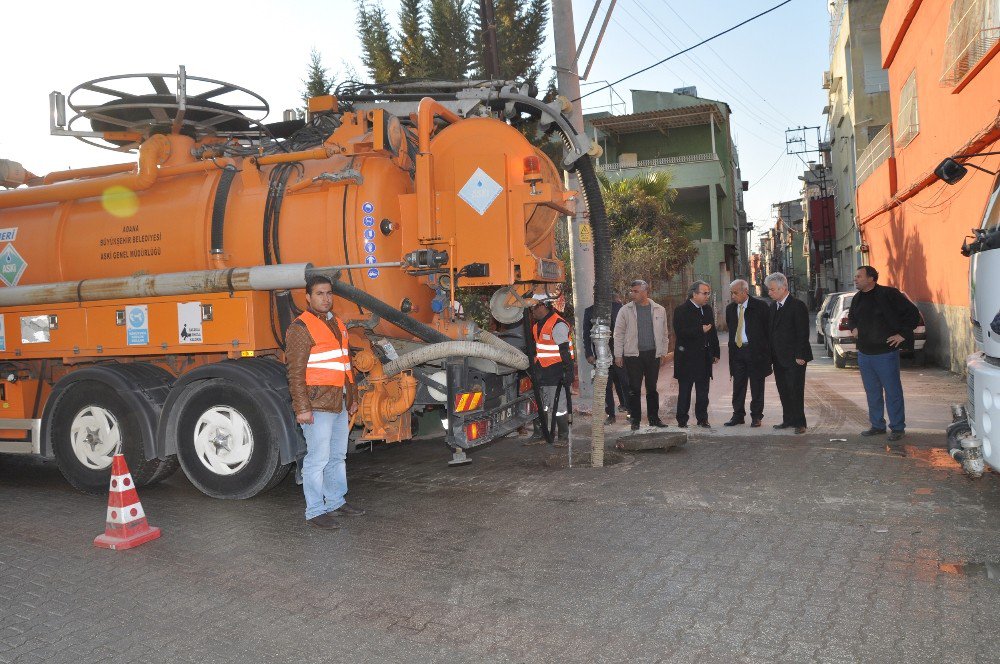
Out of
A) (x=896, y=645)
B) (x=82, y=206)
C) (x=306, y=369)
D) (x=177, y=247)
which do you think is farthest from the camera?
(x=82, y=206)

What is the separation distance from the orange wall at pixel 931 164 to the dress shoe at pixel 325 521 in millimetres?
9151

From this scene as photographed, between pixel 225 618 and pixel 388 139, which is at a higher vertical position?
pixel 388 139

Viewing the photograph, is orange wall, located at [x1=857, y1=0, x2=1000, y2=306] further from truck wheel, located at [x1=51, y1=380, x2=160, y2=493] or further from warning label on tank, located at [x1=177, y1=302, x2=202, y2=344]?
truck wheel, located at [x1=51, y1=380, x2=160, y2=493]

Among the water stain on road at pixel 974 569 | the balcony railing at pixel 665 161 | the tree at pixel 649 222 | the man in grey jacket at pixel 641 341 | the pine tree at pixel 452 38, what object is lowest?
the water stain on road at pixel 974 569

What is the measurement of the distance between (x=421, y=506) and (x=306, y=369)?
1411 mm

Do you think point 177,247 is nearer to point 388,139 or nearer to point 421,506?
point 388,139

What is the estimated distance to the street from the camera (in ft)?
11.8

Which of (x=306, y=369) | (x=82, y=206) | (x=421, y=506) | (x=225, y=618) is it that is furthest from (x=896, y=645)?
(x=82, y=206)

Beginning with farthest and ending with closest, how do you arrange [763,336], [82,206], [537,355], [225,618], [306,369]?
[763,336], [537,355], [82,206], [306,369], [225,618]

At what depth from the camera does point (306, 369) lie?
5.64 metres

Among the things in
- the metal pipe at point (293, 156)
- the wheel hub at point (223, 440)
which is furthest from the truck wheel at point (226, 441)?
the metal pipe at point (293, 156)

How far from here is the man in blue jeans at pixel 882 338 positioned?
301 inches

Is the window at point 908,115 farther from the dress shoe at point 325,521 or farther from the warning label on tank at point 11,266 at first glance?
the warning label on tank at point 11,266

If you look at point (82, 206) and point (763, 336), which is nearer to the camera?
point (82, 206)
